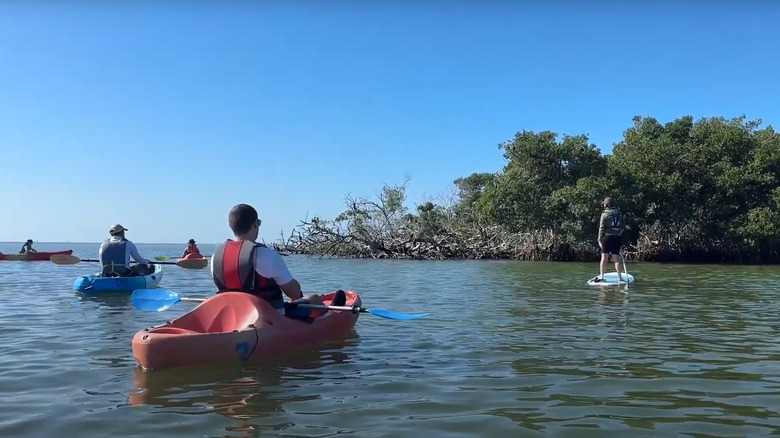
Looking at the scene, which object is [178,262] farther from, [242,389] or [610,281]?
[242,389]

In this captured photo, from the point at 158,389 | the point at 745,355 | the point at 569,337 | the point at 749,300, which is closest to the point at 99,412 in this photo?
the point at 158,389

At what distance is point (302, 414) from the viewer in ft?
13.1

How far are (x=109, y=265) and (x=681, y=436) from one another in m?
10.5

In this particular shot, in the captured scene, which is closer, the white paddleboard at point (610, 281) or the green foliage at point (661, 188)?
the white paddleboard at point (610, 281)

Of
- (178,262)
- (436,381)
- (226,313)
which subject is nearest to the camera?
(436,381)

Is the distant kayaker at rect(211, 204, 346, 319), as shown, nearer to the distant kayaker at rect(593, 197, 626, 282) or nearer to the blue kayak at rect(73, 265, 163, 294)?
the blue kayak at rect(73, 265, 163, 294)

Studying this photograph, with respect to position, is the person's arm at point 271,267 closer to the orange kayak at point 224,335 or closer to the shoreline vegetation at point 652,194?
the orange kayak at point 224,335

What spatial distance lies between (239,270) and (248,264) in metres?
0.10

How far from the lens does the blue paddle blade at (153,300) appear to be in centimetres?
731

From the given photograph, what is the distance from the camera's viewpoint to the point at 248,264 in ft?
18.6

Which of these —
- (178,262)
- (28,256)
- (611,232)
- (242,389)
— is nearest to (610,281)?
(611,232)

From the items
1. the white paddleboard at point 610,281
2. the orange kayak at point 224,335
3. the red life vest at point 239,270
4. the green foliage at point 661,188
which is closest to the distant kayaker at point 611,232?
the white paddleboard at point 610,281

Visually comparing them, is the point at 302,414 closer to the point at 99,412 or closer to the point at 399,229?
the point at 99,412

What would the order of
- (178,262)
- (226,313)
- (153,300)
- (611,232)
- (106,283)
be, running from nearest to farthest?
(226,313), (153,300), (106,283), (611,232), (178,262)
